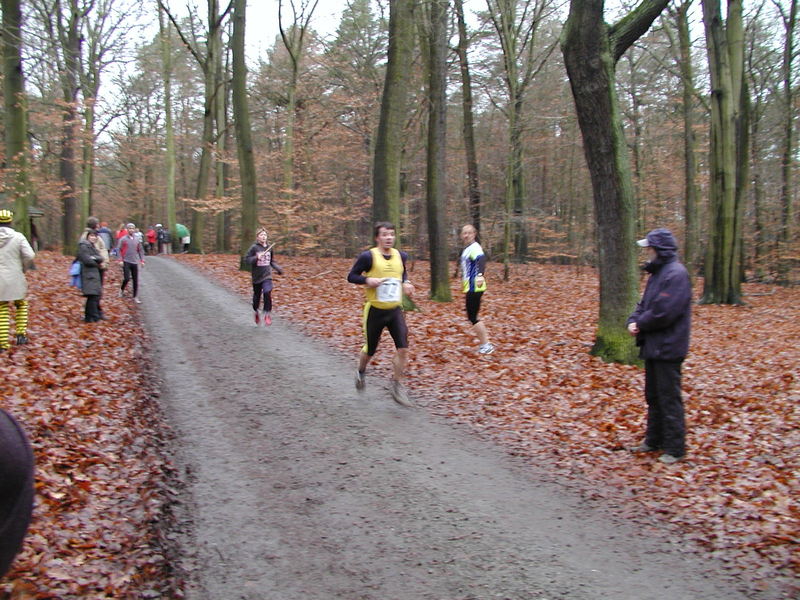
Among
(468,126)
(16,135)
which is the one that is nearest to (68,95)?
(16,135)

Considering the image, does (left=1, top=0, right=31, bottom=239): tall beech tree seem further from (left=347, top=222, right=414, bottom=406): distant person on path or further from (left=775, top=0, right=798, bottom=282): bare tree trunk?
(left=775, top=0, right=798, bottom=282): bare tree trunk

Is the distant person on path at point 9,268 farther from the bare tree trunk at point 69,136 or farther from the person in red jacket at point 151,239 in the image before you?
the person in red jacket at point 151,239

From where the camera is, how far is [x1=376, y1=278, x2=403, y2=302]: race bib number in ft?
23.2

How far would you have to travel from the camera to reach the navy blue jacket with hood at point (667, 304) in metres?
5.62

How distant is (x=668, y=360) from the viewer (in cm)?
569

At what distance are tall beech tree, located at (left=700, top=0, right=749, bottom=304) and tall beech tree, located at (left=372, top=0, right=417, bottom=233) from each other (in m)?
9.00

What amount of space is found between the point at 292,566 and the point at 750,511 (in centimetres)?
377

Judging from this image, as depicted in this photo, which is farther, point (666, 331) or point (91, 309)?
point (91, 309)

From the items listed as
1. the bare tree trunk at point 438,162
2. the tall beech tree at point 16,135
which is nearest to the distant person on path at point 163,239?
the tall beech tree at point 16,135

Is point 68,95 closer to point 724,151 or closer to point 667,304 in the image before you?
point 724,151

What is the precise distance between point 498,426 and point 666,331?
7.19 ft

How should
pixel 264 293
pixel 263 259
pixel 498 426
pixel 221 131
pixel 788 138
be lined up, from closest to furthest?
1. pixel 498 426
2. pixel 263 259
3. pixel 264 293
4. pixel 788 138
5. pixel 221 131

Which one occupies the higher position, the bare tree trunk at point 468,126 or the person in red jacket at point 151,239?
the bare tree trunk at point 468,126

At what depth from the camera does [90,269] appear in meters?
11.4
